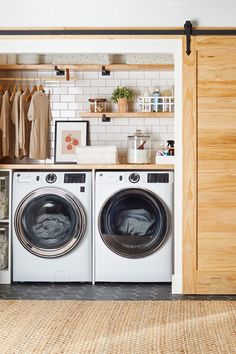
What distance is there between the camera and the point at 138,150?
6.05 metres

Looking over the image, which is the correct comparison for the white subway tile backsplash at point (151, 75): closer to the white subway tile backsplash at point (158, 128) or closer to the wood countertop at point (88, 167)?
the white subway tile backsplash at point (158, 128)

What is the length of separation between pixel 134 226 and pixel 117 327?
1.70 metres

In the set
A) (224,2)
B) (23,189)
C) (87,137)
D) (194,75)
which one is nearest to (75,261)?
(23,189)

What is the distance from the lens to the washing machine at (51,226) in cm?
564

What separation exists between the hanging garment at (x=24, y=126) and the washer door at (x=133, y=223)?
3.83 ft

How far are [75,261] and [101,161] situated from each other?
3.01ft

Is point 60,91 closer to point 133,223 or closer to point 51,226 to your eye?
point 51,226

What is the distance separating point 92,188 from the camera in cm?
568

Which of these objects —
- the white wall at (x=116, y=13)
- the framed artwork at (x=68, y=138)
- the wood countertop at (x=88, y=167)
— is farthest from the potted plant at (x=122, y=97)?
the white wall at (x=116, y=13)

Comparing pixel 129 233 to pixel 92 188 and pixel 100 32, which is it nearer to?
pixel 92 188

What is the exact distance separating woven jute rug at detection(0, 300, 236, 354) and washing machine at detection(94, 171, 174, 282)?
31.0 inches

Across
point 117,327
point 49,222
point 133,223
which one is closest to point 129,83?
point 133,223

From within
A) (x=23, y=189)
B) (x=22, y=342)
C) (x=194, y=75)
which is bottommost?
(x=22, y=342)

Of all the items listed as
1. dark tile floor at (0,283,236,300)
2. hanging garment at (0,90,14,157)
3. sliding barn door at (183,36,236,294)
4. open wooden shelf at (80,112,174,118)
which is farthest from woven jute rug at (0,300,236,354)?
open wooden shelf at (80,112,174,118)
